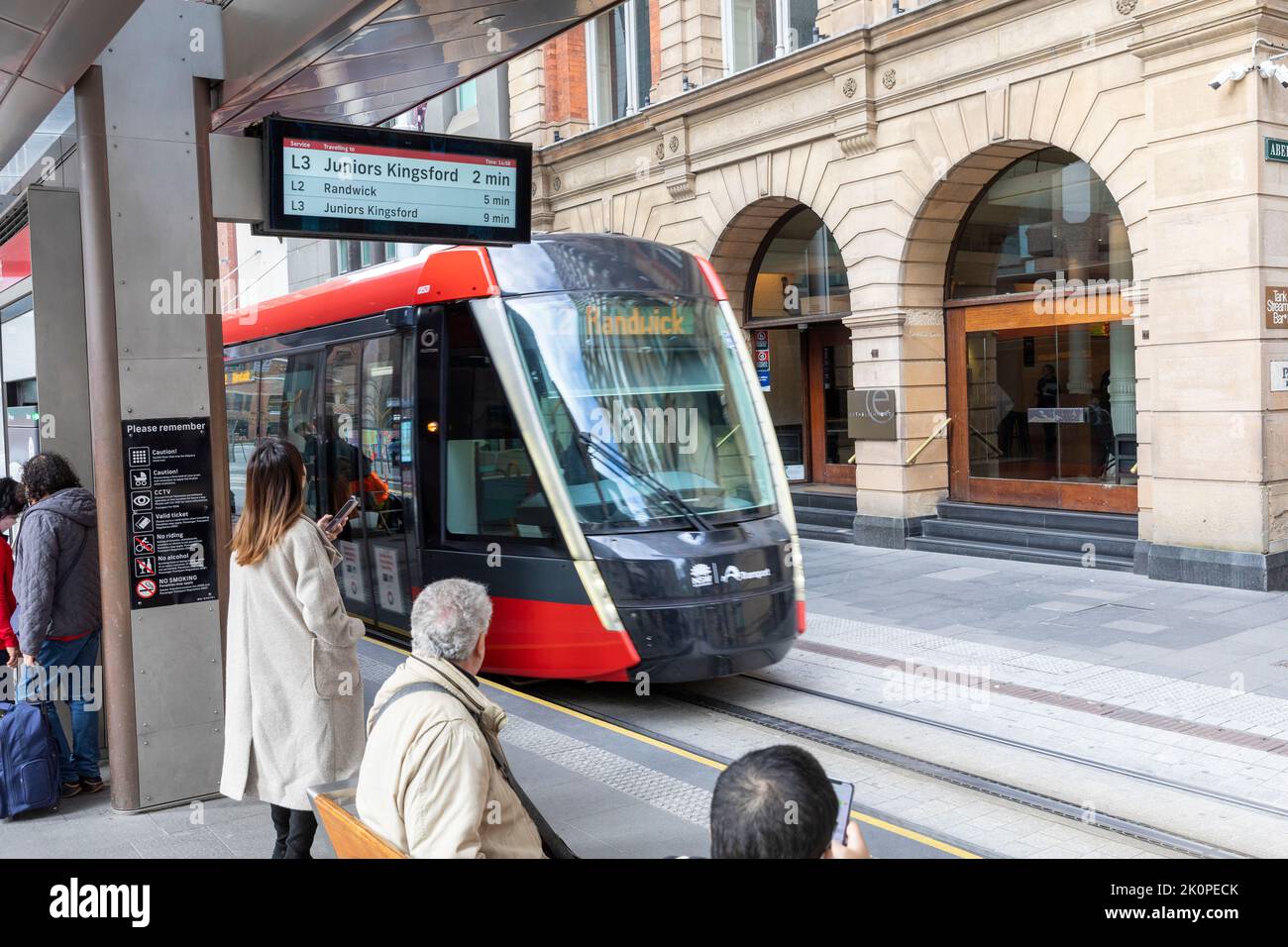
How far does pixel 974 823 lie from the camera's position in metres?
5.87

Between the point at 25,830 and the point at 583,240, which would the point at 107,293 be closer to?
the point at 25,830

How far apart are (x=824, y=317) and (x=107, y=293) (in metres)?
13.7

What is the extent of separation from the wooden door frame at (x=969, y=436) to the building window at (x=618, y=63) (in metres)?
8.02

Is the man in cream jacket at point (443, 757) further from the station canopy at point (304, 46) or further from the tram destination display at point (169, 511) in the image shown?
the station canopy at point (304, 46)

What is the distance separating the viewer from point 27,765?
575cm

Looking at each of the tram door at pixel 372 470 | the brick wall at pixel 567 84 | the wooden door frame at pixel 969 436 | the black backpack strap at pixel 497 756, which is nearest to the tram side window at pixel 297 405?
the tram door at pixel 372 470

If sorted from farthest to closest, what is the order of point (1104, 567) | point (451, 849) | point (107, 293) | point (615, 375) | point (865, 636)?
point (1104, 567) → point (865, 636) → point (615, 375) → point (107, 293) → point (451, 849)

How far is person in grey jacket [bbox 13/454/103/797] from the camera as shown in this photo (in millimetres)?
5953

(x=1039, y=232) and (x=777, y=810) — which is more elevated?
(x=1039, y=232)

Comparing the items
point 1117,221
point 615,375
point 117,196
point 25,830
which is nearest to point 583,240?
point 615,375

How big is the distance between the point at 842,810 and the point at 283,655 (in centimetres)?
289

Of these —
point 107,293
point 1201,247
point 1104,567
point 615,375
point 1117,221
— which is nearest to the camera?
point 107,293

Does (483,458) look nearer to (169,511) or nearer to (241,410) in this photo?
(169,511)

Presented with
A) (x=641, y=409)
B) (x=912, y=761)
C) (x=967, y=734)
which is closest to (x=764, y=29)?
(x=641, y=409)
